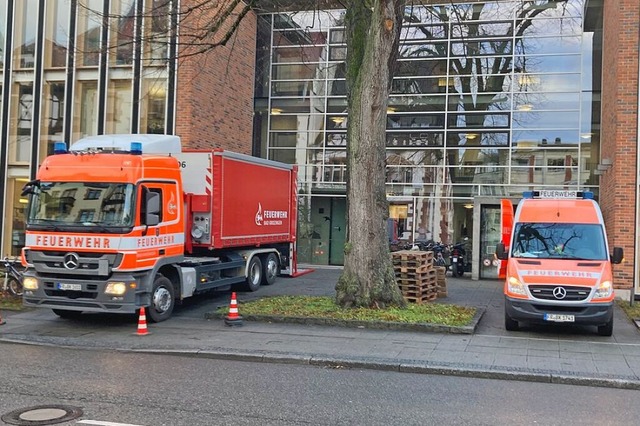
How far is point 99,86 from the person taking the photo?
1833 cm

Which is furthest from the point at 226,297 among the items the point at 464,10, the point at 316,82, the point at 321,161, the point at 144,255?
the point at 464,10

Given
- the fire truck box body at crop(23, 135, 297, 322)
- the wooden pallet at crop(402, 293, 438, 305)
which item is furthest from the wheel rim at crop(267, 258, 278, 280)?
the wooden pallet at crop(402, 293, 438, 305)

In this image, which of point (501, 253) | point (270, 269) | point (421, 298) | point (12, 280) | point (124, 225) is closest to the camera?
point (124, 225)

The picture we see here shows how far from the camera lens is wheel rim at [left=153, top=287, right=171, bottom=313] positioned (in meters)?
11.4

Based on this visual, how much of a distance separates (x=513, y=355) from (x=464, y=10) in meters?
15.4

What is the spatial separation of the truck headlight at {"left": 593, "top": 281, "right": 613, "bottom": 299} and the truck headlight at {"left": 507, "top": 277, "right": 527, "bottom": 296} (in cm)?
113

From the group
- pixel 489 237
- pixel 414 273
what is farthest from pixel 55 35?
pixel 489 237

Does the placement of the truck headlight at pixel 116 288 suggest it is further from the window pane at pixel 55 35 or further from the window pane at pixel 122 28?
the window pane at pixel 55 35

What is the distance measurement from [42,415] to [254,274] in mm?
10152

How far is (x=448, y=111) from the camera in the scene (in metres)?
20.9

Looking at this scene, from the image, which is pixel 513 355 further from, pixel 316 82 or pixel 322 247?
pixel 316 82

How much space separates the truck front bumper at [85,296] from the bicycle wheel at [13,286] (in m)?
3.71

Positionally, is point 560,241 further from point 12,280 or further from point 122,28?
point 122,28

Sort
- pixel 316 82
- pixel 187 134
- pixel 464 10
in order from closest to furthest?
pixel 187 134, pixel 464 10, pixel 316 82
